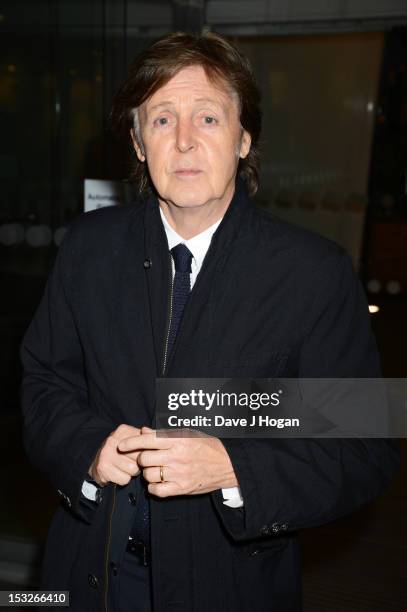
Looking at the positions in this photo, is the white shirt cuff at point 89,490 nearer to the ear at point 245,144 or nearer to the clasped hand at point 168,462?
the clasped hand at point 168,462

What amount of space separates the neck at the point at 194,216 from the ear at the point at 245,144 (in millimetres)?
117

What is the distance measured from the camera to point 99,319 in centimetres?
142

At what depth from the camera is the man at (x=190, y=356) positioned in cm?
127

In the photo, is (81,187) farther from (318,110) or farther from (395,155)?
(318,110)

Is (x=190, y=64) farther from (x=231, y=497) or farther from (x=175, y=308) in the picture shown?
(x=231, y=497)

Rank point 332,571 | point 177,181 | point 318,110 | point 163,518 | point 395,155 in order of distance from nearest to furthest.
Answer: point 163,518 < point 177,181 < point 332,571 < point 395,155 < point 318,110

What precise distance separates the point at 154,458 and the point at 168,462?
0.9 inches

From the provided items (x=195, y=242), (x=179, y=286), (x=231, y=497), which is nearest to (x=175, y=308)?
(x=179, y=286)

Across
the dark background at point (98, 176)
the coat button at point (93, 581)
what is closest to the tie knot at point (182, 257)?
the coat button at point (93, 581)

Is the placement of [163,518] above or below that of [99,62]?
below

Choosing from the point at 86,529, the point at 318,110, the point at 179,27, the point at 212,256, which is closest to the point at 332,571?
the point at 86,529

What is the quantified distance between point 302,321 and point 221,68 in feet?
1.70

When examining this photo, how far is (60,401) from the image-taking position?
1.41m
